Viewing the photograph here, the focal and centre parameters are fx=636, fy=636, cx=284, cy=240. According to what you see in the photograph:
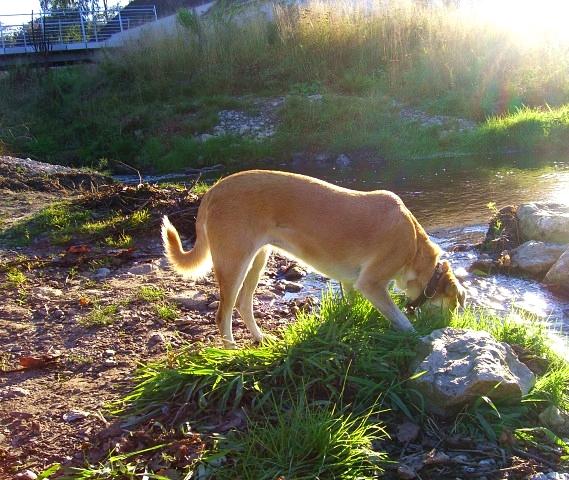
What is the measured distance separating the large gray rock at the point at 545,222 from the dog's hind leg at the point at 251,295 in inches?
150

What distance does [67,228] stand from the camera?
7.32 meters

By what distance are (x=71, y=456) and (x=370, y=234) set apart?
92.8 inches

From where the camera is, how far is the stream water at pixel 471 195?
5824 millimetres

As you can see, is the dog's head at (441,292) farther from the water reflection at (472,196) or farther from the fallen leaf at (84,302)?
the fallen leaf at (84,302)

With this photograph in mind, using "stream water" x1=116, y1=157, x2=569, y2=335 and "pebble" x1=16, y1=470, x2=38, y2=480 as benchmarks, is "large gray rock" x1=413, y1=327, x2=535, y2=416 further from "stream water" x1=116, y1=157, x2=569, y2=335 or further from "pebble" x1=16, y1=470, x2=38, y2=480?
"pebble" x1=16, y1=470, x2=38, y2=480

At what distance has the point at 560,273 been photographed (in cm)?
594

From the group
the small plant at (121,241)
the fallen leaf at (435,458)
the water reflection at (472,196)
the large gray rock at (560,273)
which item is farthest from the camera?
the small plant at (121,241)

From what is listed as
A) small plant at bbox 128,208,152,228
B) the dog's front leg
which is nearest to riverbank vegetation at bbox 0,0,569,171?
small plant at bbox 128,208,152,228

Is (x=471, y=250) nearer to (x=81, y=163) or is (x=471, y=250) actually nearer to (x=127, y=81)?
(x=81, y=163)

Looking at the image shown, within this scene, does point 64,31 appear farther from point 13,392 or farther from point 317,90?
point 13,392

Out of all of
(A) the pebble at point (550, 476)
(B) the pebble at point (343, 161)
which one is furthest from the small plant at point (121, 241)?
(B) the pebble at point (343, 161)

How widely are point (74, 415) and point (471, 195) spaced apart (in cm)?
804

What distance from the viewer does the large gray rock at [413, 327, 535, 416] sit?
3312 millimetres

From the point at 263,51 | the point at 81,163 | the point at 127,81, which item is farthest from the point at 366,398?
the point at 127,81
